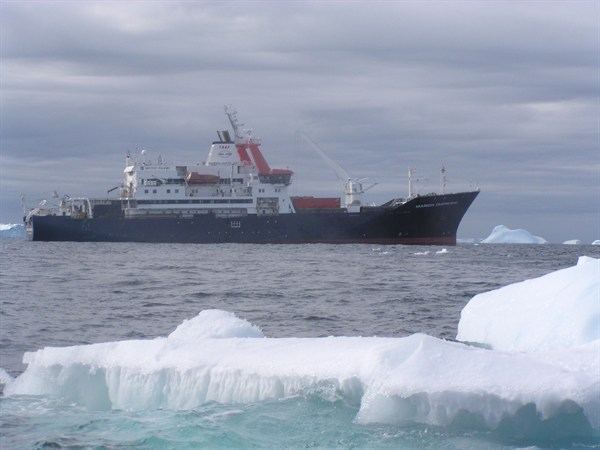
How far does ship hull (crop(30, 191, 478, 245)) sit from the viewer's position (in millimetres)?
53000

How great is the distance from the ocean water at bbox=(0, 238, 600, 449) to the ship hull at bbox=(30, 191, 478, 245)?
20745mm

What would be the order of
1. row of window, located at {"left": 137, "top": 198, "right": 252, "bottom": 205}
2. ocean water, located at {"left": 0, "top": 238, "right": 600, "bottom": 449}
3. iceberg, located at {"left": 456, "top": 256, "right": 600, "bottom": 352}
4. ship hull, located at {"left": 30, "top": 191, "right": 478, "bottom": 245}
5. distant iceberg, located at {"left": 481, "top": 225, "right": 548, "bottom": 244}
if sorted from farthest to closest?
distant iceberg, located at {"left": 481, "top": 225, "right": 548, "bottom": 244} → row of window, located at {"left": 137, "top": 198, "right": 252, "bottom": 205} → ship hull, located at {"left": 30, "top": 191, "right": 478, "bottom": 245} → iceberg, located at {"left": 456, "top": 256, "right": 600, "bottom": 352} → ocean water, located at {"left": 0, "top": 238, "right": 600, "bottom": 449}

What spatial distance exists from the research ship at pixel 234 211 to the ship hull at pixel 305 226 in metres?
0.06

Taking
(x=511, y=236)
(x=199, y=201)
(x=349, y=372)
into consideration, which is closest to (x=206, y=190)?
(x=199, y=201)

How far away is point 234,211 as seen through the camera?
56.1 meters

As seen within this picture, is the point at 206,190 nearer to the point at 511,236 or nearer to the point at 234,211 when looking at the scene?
the point at 234,211

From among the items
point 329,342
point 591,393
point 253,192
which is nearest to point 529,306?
point 329,342

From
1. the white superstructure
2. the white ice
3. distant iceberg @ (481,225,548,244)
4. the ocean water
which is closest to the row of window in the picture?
the white superstructure

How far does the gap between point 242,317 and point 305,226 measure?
39599 millimetres

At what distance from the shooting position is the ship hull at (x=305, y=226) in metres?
53.0

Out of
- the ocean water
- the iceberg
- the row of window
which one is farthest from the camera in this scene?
the row of window

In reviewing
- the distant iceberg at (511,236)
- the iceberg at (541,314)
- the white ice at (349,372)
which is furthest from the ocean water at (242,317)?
the distant iceberg at (511,236)

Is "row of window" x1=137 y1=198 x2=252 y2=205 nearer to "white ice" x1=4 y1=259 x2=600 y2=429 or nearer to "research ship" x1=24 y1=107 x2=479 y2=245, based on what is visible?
"research ship" x1=24 y1=107 x2=479 y2=245

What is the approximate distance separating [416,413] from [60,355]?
333cm
